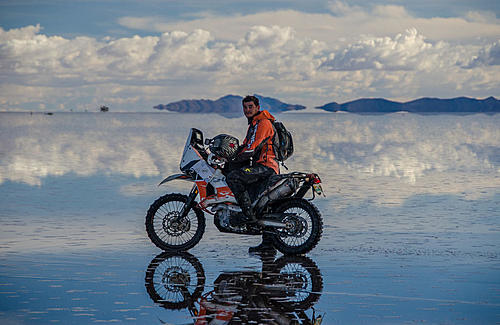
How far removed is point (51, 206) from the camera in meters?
15.3

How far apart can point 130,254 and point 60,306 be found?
9.85 feet

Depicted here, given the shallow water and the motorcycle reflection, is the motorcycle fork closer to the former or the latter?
the shallow water

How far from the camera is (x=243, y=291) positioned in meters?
7.85

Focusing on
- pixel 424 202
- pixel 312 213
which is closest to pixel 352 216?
pixel 424 202

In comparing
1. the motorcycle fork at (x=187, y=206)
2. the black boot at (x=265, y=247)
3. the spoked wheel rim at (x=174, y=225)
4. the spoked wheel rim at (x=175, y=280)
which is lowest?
the spoked wheel rim at (x=175, y=280)

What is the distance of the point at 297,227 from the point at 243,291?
2.54 m

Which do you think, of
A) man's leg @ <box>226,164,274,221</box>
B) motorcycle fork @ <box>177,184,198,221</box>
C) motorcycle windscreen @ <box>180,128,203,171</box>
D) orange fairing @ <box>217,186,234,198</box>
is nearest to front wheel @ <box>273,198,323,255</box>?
man's leg @ <box>226,164,274,221</box>

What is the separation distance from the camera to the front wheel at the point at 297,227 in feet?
33.2

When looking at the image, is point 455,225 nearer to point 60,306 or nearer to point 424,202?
point 424,202

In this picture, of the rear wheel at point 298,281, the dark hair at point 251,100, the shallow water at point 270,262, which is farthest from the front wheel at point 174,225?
the dark hair at point 251,100

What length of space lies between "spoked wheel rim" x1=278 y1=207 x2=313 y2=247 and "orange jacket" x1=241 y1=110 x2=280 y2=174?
67 cm

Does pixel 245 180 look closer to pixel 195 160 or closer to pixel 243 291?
pixel 195 160

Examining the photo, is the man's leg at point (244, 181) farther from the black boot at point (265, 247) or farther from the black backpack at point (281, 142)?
the black boot at point (265, 247)

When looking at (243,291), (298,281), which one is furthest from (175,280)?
(298,281)
